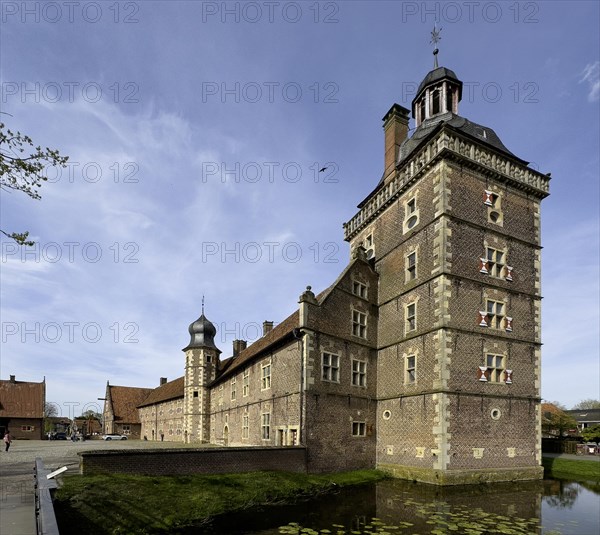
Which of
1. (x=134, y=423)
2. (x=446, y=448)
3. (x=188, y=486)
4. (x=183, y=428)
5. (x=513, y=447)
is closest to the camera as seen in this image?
(x=188, y=486)

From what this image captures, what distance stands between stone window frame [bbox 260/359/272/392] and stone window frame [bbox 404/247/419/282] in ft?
30.4

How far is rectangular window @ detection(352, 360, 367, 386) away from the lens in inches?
A: 927

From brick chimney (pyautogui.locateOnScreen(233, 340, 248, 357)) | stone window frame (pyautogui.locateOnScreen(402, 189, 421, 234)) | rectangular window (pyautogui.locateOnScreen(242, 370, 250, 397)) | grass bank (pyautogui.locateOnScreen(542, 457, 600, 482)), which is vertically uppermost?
stone window frame (pyautogui.locateOnScreen(402, 189, 421, 234))

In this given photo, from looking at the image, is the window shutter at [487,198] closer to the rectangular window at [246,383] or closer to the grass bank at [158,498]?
the grass bank at [158,498]

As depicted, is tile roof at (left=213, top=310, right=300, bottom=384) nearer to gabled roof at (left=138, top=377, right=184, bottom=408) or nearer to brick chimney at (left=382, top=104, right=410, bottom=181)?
gabled roof at (left=138, top=377, right=184, bottom=408)

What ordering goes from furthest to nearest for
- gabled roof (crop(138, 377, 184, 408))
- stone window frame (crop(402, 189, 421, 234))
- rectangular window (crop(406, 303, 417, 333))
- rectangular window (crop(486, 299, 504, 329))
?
gabled roof (crop(138, 377, 184, 408))
stone window frame (crop(402, 189, 421, 234))
rectangular window (crop(406, 303, 417, 333))
rectangular window (crop(486, 299, 504, 329))

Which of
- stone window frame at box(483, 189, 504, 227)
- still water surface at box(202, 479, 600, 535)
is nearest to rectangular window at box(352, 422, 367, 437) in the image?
still water surface at box(202, 479, 600, 535)

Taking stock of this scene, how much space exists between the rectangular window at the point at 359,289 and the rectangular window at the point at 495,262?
6.29m

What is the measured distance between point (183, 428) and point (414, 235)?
1322 inches

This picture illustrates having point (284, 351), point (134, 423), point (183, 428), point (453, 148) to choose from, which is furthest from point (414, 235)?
point (134, 423)

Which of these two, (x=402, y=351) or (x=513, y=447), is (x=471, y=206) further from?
(x=513, y=447)

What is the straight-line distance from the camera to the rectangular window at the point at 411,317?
22.4 meters

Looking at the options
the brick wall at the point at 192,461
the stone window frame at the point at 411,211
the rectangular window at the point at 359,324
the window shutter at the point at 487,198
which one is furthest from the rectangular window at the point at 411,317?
the brick wall at the point at 192,461

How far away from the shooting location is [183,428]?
1825 inches
